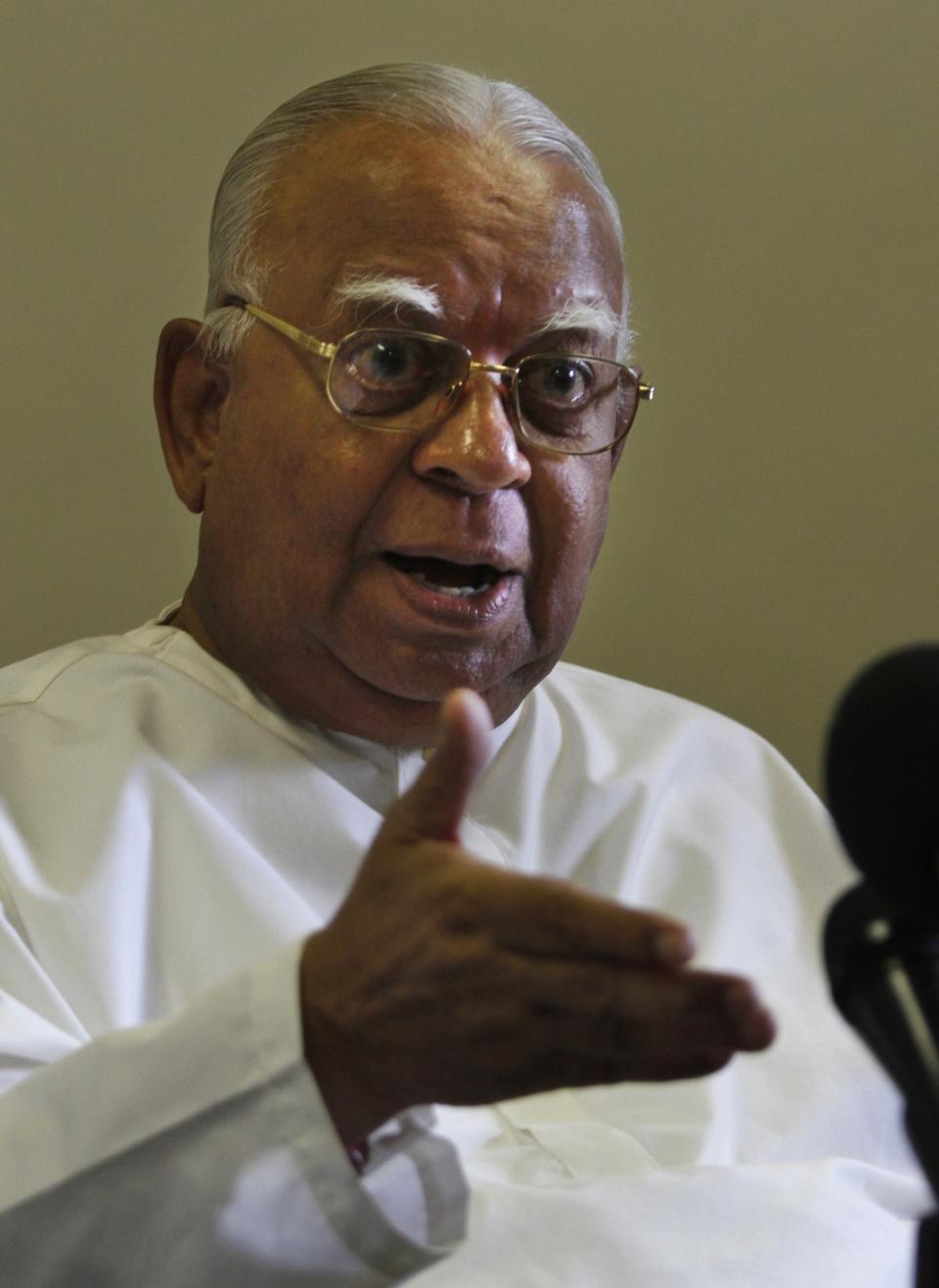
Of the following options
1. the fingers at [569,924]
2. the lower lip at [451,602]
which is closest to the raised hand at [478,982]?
the fingers at [569,924]

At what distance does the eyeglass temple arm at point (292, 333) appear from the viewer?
1.79 metres

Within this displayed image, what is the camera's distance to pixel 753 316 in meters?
2.74

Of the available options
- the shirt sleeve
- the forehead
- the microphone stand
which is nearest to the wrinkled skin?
the forehead

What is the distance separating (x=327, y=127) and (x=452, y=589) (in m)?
0.55

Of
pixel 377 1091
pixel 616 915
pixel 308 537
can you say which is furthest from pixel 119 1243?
pixel 308 537

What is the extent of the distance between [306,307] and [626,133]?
1.10 meters

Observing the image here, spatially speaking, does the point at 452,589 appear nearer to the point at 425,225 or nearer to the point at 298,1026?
the point at 425,225

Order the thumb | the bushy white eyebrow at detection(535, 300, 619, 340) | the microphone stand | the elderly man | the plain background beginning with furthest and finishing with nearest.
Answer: the plain background
the bushy white eyebrow at detection(535, 300, 619, 340)
the elderly man
the thumb
the microphone stand

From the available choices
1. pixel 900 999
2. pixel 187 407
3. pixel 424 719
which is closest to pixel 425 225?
pixel 187 407

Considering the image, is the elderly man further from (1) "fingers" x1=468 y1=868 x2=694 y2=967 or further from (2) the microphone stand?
(2) the microphone stand

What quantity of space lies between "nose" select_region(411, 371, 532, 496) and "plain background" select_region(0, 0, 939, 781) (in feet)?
3.10

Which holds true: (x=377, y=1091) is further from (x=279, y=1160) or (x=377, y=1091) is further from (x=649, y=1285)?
(x=649, y=1285)

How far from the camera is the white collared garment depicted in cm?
113

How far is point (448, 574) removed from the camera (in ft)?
5.93
